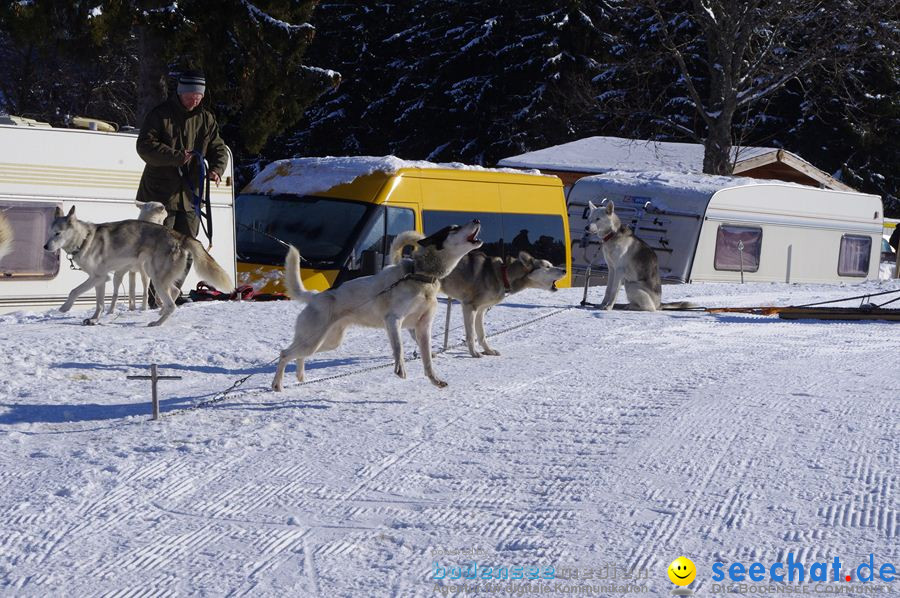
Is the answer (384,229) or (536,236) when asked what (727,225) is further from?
(384,229)

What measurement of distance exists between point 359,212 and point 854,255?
1318cm

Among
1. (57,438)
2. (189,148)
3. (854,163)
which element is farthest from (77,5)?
(854,163)

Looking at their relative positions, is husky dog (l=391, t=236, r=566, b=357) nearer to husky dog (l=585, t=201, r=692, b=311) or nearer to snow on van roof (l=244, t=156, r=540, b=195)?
husky dog (l=585, t=201, r=692, b=311)

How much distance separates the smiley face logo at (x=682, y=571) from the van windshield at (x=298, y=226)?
9.25 m

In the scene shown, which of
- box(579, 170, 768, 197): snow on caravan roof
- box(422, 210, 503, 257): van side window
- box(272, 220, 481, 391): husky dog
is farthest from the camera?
box(579, 170, 768, 197): snow on caravan roof

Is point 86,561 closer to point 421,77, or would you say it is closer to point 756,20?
point 756,20

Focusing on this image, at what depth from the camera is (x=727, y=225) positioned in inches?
770

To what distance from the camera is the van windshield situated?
13.0 m

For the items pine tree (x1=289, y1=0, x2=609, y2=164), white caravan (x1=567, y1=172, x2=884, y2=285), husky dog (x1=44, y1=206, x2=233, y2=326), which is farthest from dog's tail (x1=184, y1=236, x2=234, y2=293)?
pine tree (x1=289, y1=0, x2=609, y2=164)

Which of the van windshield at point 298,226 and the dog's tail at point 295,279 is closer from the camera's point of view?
the dog's tail at point 295,279

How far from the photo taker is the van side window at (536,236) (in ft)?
49.7

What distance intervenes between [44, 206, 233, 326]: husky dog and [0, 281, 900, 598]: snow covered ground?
76 cm

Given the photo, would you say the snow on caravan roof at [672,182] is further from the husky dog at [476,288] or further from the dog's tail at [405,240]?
the dog's tail at [405,240]

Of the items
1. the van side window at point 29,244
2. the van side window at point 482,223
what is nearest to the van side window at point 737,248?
the van side window at point 482,223
